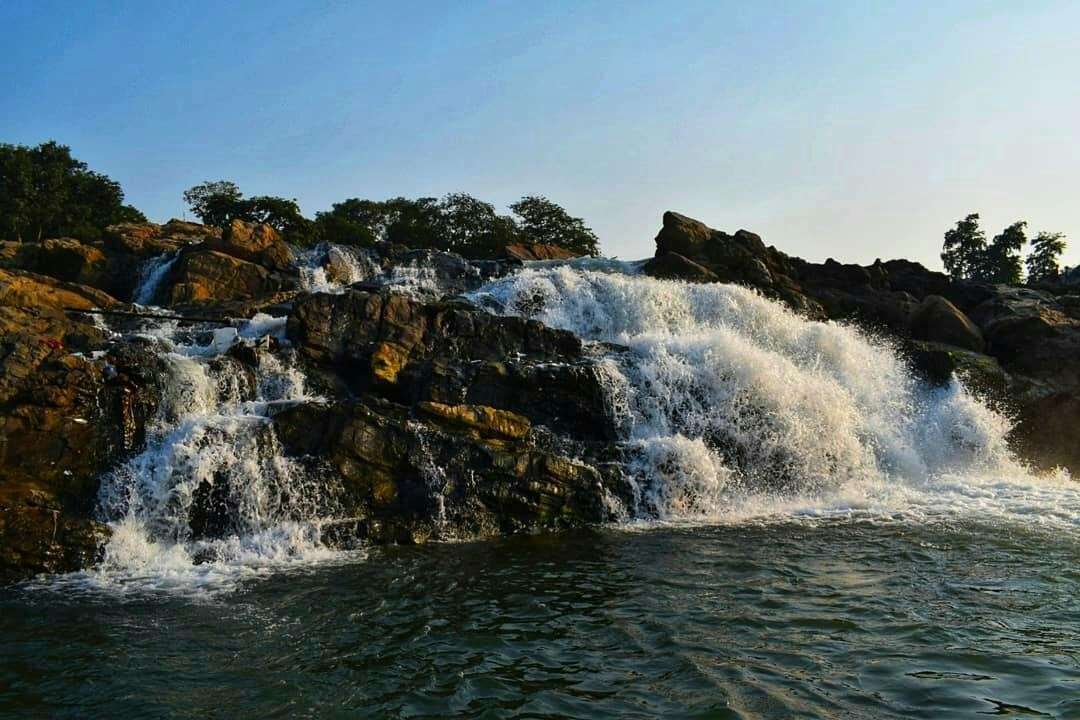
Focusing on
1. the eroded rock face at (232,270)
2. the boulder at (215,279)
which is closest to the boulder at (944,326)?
the eroded rock face at (232,270)

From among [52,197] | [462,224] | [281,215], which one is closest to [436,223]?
[462,224]

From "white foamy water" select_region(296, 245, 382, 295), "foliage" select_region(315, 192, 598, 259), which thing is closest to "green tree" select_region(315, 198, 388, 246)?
"foliage" select_region(315, 192, 598, 259)

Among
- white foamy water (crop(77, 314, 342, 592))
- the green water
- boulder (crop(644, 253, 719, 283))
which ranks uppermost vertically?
boulder (crop(644, 253, 719, 283))

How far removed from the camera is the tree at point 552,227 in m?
64.0

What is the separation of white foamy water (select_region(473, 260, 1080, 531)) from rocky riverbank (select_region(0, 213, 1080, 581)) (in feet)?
3.62

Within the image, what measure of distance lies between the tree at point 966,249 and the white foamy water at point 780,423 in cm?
4350

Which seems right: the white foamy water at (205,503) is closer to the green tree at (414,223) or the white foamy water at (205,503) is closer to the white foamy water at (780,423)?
the white foamy water at (780,423)

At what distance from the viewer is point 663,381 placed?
18.4 metres

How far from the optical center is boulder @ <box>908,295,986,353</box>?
2673cm

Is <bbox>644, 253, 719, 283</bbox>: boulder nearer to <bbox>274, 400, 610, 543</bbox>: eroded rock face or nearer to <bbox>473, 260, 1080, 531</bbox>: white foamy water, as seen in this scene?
<bbox>473, 260, 1080, 531</bbox>: white foamy water

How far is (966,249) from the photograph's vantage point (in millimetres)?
61625

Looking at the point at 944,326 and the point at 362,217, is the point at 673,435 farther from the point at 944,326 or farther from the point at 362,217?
the point at 362,217

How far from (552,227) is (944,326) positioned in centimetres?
4142

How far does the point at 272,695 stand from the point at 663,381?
42.9ft
